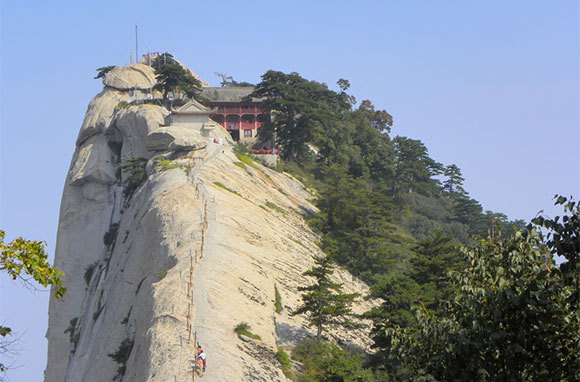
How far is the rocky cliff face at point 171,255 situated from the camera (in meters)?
32.5

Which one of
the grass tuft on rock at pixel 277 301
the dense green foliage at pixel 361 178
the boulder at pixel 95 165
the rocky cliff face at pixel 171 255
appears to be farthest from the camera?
the boulder at pixel 95 165

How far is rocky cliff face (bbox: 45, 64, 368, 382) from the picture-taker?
107 feet

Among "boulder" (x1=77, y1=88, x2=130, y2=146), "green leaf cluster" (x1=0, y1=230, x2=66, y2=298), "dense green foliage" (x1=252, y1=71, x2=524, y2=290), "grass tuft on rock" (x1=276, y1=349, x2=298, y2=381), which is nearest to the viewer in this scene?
"green leaf cluster" (x1=0, y1=230, x2=66, y2=298)

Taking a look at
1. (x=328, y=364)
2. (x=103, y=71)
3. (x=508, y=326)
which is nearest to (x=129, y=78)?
(x=103, y=71)

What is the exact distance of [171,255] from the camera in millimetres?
40812

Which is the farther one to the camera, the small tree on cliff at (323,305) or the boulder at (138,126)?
the boulder at (138,126)

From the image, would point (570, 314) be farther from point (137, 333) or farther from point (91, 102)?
point (91, 102)

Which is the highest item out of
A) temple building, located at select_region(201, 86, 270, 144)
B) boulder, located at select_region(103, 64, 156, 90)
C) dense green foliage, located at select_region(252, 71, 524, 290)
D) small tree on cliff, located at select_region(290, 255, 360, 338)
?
boulder, located at select_region(103, 64, 156, 90)

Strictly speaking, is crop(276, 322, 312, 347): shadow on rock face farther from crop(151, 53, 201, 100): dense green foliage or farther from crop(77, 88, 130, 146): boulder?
crop(77, 88, 130, 146): boulder

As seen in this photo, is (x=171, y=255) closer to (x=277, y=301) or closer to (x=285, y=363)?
(x=277, y=301)

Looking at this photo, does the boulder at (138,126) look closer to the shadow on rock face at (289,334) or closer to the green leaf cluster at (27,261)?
the shadow on rock face at (289,334)

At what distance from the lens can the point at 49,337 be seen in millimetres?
77812

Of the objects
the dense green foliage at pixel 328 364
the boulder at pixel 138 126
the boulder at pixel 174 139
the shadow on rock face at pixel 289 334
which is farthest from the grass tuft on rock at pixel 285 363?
the boulder at pixel 138 126

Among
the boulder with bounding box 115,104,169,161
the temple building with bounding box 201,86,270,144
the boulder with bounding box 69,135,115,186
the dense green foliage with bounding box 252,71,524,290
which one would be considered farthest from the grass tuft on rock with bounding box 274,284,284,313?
Result: the temple building with bounding box 201,86,270,144
